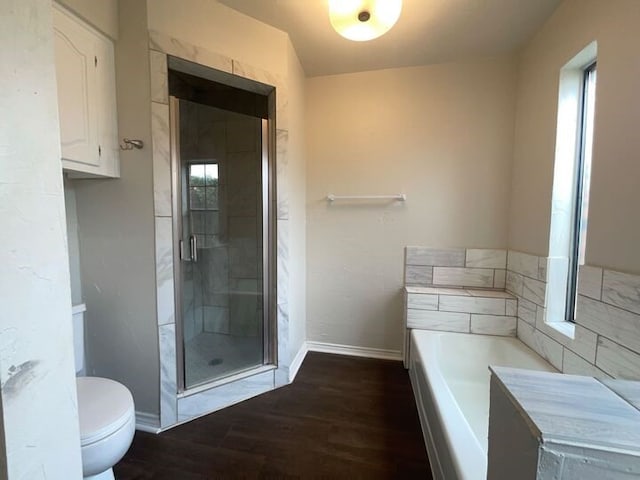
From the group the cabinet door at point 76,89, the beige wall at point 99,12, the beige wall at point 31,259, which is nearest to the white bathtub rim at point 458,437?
the beige wall at point 31,259

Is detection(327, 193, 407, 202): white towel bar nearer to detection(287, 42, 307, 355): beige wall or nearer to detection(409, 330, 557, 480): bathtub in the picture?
detection(287, 42, 307, 355): beige wall

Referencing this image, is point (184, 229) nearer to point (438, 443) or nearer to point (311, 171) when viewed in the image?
point (311, 171)

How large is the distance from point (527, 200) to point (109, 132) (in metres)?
2.57

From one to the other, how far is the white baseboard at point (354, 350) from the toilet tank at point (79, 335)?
5.16 feet

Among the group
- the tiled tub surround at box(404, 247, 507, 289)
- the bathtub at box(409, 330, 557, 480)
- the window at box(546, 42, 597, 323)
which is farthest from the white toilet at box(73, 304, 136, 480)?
the window at box(546, 42, 597, 323)

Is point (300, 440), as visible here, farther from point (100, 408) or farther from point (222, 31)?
point (222, 31)

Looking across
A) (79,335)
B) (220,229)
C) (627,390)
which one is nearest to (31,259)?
(79,335)

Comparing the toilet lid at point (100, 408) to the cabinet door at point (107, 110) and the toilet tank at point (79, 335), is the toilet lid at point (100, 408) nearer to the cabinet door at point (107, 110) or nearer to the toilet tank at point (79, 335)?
the toilet tank at point (79, 335)

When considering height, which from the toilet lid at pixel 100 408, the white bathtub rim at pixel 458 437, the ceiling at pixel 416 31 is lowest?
the white bathtub rim at pixel 458 437

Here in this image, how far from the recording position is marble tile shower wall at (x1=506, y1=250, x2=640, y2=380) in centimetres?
105

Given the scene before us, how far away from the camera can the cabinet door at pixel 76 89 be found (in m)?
1.19

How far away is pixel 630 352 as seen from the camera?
1045mm

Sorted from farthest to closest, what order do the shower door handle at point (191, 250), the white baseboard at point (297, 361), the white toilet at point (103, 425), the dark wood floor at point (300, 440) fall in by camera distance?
the white baseboard at point (297, 361) → the shower door handle at point (191, 250) → the dark wood floor at point (300, 440) → the white toilet at point (103, 425)

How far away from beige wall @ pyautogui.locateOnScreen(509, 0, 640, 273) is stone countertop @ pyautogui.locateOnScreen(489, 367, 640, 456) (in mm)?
866
